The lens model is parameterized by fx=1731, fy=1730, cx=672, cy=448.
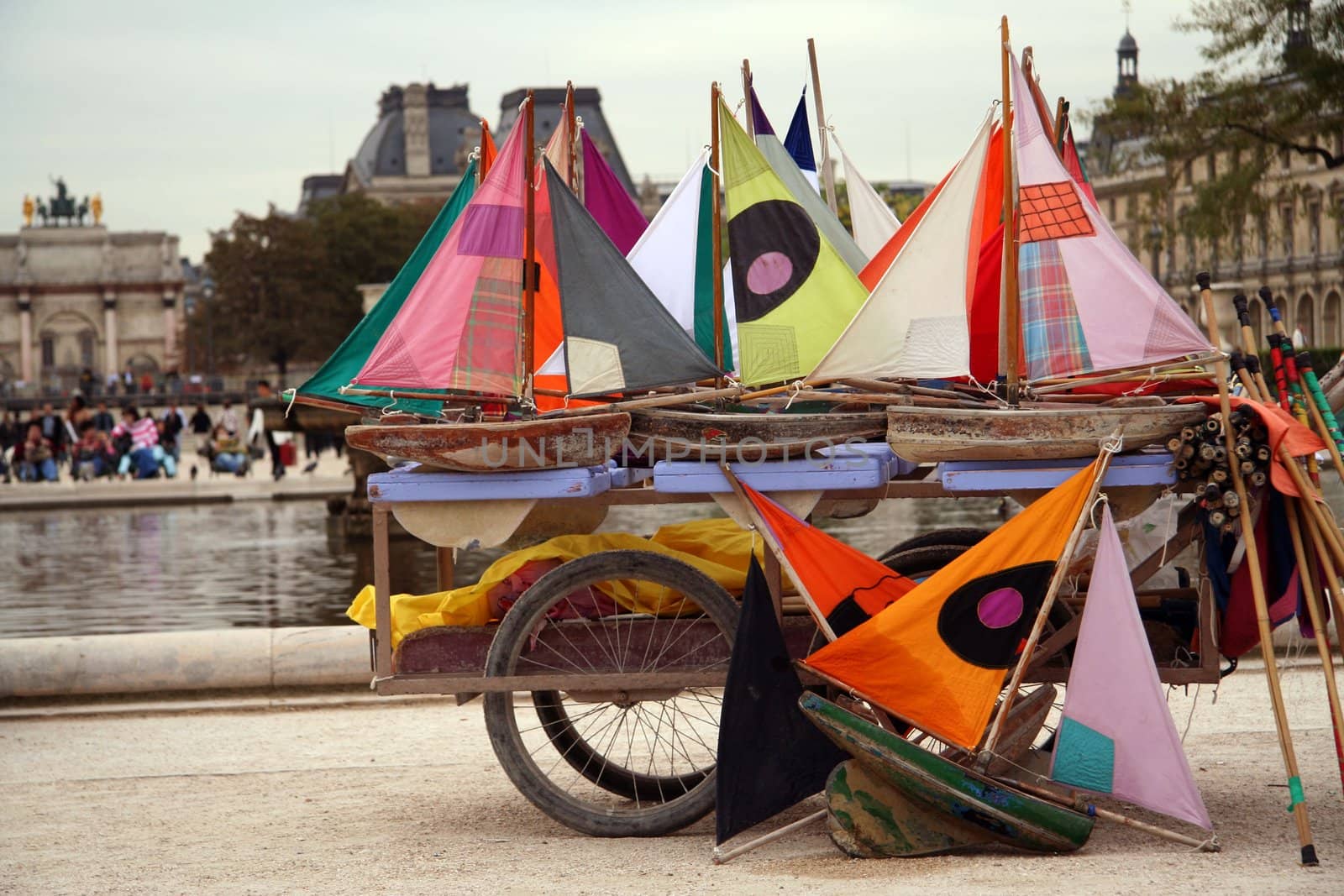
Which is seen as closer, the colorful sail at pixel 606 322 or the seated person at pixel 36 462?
the colorful sail at pixel 606 322

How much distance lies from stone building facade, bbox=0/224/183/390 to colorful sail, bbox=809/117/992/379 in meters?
114

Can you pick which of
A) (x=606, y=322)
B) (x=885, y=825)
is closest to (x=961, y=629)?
(x=885, y=825)

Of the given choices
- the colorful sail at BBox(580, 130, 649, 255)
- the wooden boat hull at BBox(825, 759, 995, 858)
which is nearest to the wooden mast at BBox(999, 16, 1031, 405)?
the wooden boat hull at BBox(825, 759, 995, 858)

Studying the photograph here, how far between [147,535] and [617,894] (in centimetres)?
1576

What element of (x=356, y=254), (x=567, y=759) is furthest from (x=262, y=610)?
(x=356, y=254)

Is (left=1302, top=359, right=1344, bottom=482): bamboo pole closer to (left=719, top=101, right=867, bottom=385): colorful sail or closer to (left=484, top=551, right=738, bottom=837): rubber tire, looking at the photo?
(left=719, top=101, right=867, bottom=385): colorful sail

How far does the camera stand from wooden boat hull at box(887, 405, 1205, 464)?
17.3 feet

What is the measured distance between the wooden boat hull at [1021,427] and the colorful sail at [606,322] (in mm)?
717

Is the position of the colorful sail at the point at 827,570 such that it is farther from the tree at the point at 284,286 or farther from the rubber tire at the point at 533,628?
the tree at the point at 284,286

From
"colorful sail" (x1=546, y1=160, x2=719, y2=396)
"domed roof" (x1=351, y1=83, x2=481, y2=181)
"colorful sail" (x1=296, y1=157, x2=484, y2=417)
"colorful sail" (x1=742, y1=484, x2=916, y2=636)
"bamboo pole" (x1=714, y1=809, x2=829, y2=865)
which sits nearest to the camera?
"bamboo pole" (x1=714, y1=809, x2=829, y2=865)

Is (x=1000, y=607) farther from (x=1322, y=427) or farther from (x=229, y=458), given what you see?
(x=229, y=458)

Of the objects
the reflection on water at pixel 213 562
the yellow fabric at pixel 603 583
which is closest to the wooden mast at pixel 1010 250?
the yellow fabric at pixel 603 583

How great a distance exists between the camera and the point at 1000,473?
17.6 ft

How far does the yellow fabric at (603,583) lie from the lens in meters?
5.64
